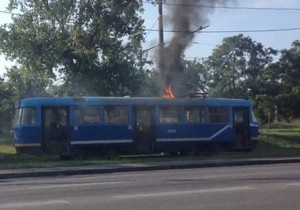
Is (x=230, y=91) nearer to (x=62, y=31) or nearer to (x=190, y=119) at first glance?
(x=62, y=31)

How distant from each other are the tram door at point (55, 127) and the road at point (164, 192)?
12627mm

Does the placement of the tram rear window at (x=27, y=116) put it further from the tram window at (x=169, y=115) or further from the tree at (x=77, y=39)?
the tree at (x=77, y=39)

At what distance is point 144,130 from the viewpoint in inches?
1490

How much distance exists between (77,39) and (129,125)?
1568 cm

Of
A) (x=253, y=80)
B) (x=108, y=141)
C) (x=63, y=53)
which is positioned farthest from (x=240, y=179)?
(x=253, y=80)

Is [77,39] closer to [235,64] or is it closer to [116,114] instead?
[116,114]

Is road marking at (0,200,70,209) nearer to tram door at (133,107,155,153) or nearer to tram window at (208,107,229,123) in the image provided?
tram door at (133,107,155,153)

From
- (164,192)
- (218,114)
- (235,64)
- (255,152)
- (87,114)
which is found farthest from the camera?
(235,64)

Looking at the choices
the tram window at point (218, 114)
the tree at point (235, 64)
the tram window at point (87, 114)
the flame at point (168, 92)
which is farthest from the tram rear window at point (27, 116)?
the tree at point (235, 64)

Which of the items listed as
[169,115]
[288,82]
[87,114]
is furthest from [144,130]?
[288,82]

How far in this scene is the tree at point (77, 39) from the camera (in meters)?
52.0

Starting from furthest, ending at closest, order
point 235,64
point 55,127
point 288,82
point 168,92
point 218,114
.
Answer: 1. point 235,64
2. point 288,82
3. point 168,92
4. point 218,114
5. point 55,127

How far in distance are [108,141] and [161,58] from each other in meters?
11.1

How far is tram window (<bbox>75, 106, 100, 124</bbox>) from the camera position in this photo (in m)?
36.3
